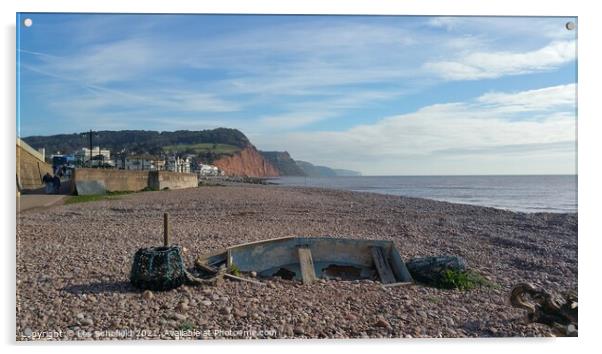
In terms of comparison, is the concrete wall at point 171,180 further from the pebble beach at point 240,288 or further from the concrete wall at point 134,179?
the pebble beach at point 240,288

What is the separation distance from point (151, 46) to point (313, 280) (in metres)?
2.46

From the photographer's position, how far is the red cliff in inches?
177

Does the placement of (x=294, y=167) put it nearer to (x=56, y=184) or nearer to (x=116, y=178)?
(x=56, y=184)

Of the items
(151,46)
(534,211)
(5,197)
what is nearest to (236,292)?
(5,197)

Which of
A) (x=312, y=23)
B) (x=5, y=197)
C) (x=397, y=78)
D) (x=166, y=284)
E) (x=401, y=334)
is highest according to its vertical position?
(x=312, y=23)

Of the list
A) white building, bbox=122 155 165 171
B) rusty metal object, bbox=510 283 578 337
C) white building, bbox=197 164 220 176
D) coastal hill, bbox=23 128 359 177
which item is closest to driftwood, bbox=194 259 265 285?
coastal hill, bbox=23 128 359 177

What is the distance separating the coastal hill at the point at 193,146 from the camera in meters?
3.85

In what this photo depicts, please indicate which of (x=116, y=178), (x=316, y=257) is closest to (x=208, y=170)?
(x=116, y=178)

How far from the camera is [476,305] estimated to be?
3445 millimetres

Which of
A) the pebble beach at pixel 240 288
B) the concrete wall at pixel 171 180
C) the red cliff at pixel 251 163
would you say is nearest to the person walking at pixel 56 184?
the pebble beach at pixel 240 288

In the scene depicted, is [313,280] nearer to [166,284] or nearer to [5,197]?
[166,284]

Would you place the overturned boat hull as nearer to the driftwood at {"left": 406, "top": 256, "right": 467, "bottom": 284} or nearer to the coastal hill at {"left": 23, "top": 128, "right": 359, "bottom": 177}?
the driftwood at {"left": 406, "top": 256, "right": 467, "bottom": 284}

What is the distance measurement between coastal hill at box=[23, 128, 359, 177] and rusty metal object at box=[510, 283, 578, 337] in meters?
1.92

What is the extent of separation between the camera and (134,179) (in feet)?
23.0
